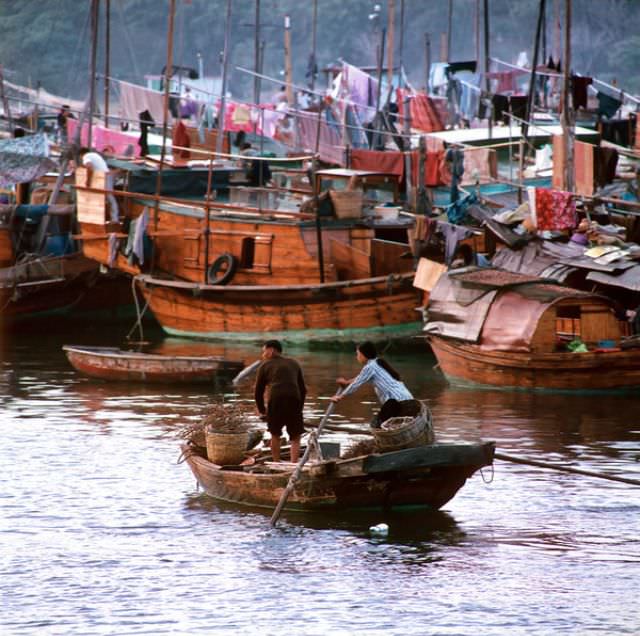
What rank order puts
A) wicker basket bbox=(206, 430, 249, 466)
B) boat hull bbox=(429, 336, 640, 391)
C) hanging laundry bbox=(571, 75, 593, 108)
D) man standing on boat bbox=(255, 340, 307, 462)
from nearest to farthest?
man standing on boat bbox=(255, 340, 307, 462)
wicker basket bbox=(206, 430, 249, 466)
boat hull bbox=(429, 336, 640, 391)
hanging laundry bbox=(571, 75, 593, 108)

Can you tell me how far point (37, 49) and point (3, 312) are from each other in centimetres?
7358

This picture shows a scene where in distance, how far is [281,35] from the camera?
11712 centimetres

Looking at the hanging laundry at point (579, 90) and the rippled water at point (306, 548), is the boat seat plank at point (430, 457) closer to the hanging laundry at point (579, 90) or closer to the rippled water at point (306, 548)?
the rippled water at point (306, 548)

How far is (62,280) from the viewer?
33656 millimetres

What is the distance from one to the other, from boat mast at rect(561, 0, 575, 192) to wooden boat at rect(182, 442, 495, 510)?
13.3 metres

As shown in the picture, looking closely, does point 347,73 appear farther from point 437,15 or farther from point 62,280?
point 437,15

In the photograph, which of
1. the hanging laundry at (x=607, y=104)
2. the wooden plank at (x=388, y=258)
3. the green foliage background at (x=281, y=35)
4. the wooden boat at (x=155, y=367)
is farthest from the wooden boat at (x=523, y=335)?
the green foliage background at (x=281, y=35)

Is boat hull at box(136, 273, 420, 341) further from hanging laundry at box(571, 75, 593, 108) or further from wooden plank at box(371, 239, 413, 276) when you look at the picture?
hanging laundry at box(571, 75, 593, 108)

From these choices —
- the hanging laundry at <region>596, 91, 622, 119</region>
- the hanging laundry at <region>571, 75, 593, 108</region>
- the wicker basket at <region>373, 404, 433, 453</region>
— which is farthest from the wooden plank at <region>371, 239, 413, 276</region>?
the hanging laundry at <region>596, 91, 622, 119</region>

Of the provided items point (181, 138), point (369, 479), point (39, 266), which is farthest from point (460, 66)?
point (369, 479)

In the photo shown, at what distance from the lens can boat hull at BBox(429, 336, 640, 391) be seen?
24.0 m

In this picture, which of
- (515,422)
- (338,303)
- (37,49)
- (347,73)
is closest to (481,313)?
(515,422)

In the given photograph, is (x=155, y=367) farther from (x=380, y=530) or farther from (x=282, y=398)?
(x=380, y=530)

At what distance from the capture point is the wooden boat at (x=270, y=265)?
29594 millimetres
